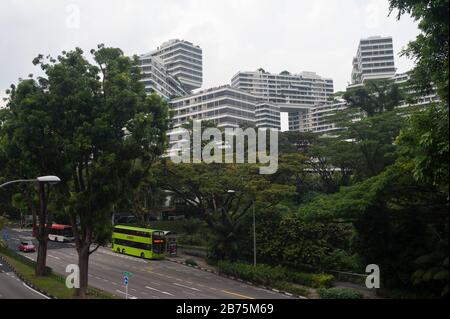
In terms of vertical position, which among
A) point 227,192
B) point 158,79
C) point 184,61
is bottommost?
point 227,192

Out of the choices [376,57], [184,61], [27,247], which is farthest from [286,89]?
[27,247]

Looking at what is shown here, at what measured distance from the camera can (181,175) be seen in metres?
47.2

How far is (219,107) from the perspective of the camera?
113562mm

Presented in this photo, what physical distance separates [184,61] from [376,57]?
6600 centimetres

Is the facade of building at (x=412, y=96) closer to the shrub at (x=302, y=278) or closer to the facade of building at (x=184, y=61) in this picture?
the shrub at (x=302, y=278)

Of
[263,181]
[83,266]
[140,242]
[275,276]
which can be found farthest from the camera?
[140,242]

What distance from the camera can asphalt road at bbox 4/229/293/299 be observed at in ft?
107

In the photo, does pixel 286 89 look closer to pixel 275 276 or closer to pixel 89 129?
pixel 275 276

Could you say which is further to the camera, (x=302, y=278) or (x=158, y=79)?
(x=158, y=79)

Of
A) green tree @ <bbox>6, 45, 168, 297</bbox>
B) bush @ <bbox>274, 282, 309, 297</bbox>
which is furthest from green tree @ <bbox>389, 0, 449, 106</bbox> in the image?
bush @ <bbox>274, 282, 309, 297</bbox>

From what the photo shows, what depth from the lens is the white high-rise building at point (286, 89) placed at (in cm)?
16488

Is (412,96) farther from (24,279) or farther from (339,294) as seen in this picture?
(24,279)

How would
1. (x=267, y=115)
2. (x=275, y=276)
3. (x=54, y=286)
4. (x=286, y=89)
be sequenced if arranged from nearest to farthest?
1. (x=54, y=286)
2. (x=275, y=276)
3. (x=267, y=115)
4. (x=286, y=89)

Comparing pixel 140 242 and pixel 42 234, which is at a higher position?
pixel 42 234
